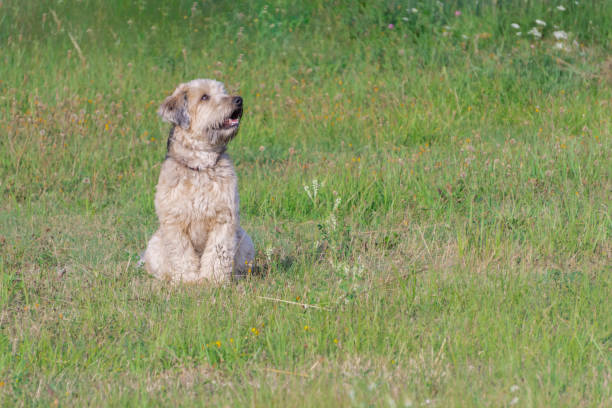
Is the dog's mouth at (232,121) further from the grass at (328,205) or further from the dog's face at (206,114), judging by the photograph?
the grass at (328,205)

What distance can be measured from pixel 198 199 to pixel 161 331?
130 cm

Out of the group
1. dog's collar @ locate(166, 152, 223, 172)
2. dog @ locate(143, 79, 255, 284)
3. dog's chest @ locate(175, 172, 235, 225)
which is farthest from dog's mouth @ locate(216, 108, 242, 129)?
dog's chest @ locate(175, 172, 235, 225)

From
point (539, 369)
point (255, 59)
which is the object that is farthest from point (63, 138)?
point (539, 369)

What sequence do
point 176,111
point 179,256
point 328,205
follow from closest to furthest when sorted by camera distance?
point 179,256
point 176,111
point 328,205

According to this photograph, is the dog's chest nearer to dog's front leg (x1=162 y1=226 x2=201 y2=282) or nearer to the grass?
dog's front leg (x1=162 y1=226 x2=201 y2=282)

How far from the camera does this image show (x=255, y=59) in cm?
1216

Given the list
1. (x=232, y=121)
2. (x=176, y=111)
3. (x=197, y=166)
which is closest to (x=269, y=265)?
(x=197, y=166)

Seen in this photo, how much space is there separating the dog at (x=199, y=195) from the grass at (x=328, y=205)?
0.26 m

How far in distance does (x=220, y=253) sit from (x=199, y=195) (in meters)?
0.48

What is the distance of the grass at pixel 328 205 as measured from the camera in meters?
4.76

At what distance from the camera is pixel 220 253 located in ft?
20.5

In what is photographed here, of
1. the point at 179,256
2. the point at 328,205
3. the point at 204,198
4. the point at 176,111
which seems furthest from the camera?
the point at 328,205

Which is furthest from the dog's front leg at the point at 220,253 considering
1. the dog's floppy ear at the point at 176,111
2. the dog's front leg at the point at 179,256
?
the dog's floppy ear at the point at 176,111

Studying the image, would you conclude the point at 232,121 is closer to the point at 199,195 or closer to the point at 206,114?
the point at 206,114
